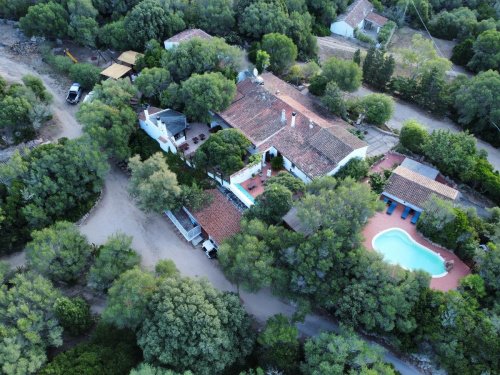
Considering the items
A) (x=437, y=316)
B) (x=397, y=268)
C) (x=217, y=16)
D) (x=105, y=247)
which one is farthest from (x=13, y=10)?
(x=437, y=316)

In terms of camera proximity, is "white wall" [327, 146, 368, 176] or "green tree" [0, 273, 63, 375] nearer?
"green tree" [0, 273, 63, 375]

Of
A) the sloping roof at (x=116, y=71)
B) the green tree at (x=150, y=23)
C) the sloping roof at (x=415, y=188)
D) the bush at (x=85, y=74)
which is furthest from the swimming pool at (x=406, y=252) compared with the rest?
the bush at (x=85, y=74)

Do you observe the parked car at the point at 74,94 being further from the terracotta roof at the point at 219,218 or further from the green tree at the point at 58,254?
the terracotta roof at the point at 219,218

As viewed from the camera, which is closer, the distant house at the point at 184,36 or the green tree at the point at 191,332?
the green tree at the point at 191,332

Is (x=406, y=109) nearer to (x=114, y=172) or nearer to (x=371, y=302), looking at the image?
(x=371, y=302)

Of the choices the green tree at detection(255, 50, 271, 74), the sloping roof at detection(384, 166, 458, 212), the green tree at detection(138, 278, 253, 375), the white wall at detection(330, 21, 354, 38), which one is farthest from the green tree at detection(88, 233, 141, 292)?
the white wall at detection(330, 21, 354, 38)

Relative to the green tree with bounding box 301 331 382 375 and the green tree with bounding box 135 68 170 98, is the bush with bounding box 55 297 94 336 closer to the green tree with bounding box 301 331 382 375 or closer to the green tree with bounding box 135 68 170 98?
the green tree with bounding box 301 331 382 375

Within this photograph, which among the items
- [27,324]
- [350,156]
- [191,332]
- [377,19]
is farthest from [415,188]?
[377,19]
